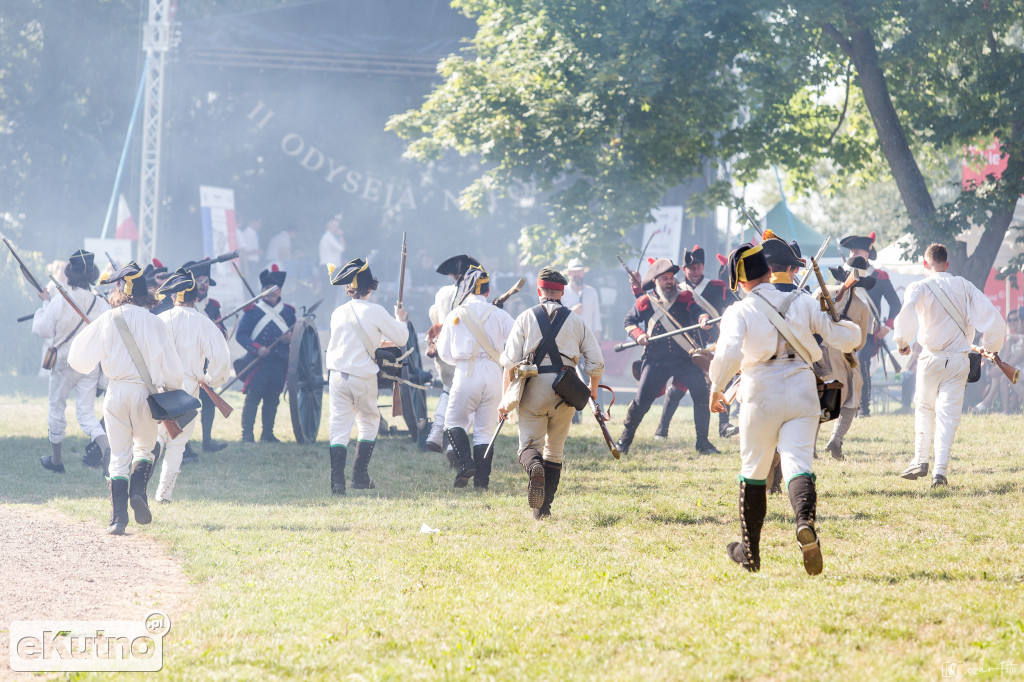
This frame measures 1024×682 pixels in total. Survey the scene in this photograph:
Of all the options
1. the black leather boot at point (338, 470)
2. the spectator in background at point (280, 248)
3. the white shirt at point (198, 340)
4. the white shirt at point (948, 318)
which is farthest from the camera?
the spectator in background at point (280, 248)

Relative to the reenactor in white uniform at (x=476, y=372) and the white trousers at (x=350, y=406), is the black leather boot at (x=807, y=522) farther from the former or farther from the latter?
the white trousers at (x=350, y=406)

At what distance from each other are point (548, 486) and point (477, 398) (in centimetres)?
163

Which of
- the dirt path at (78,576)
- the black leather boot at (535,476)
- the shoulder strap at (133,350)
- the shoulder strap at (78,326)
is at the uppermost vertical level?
the shoulder strap at (78,326)

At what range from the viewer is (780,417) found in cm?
560

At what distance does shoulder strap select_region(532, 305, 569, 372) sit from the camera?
294 inches

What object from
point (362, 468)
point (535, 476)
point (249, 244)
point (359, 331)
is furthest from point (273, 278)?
point (249, 244)

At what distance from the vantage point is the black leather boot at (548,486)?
24.4 ft

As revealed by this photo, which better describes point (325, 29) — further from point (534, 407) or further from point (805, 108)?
point (534, 407)

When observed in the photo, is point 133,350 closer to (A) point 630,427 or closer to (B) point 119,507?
(B) point 119,507

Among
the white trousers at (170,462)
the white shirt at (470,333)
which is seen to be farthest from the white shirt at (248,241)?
the white trousers at (170,462)

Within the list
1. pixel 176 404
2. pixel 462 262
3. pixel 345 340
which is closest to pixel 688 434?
pixel 462 262

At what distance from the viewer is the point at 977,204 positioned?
1462cm
